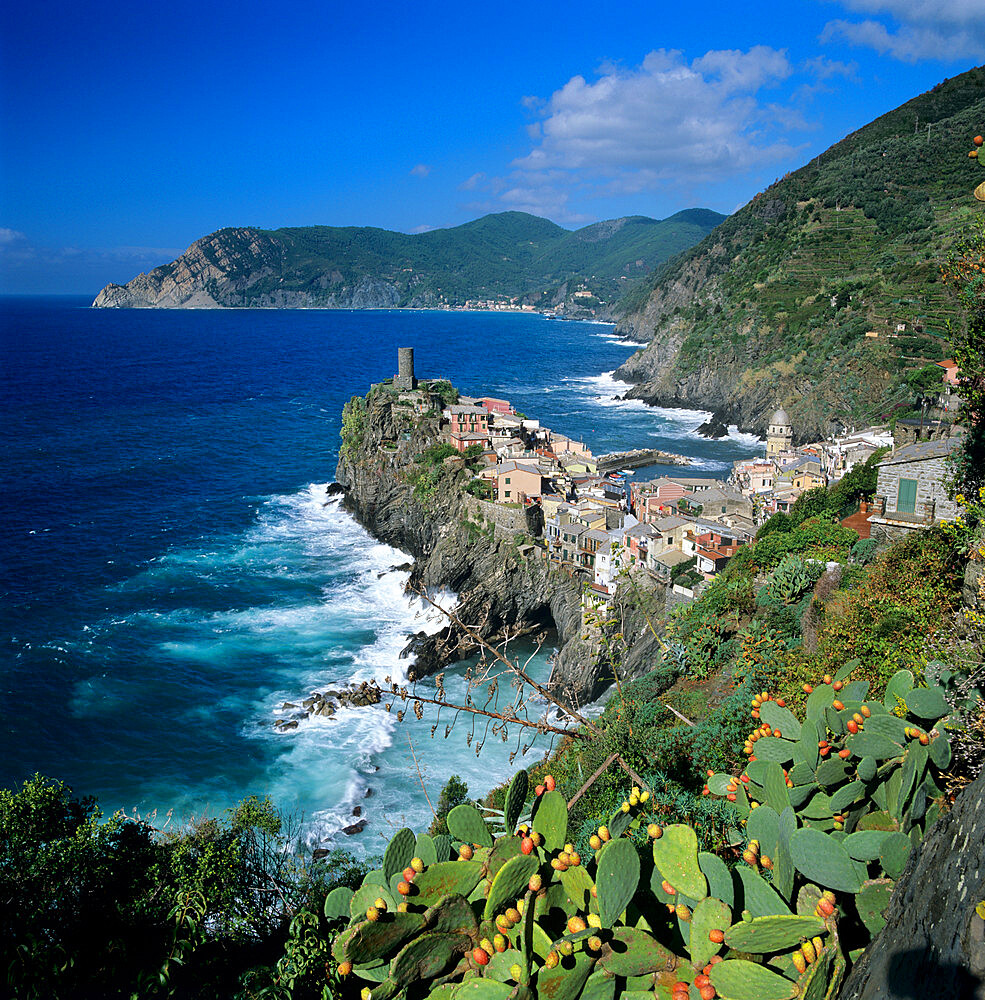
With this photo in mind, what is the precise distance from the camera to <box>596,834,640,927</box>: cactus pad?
10.1ft

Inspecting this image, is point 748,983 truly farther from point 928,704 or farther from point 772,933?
point 928,704

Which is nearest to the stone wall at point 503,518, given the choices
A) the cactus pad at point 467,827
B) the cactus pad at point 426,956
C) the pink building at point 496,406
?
the pink building at point 496,406

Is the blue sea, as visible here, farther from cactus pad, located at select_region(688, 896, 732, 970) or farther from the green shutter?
the green shutter

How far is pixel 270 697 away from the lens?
23.9 metres

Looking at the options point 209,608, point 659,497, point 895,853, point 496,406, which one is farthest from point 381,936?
point 496,406

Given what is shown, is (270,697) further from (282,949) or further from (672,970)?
(672,970)

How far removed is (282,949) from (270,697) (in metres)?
15.4

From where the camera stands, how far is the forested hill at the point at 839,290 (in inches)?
2140

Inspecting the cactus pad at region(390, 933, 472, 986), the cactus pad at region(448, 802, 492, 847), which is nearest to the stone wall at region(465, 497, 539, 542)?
the cactus pad at region(448, 802, 492, 847)

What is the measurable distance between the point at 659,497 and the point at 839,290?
4452cm

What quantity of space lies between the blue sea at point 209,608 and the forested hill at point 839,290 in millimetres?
7585

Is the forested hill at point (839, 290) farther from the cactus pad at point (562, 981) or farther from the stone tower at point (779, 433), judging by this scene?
the cactus pad at point (562, 981)

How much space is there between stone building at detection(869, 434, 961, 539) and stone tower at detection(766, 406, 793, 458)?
3655 centimetres

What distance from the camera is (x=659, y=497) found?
33656 millimetres
